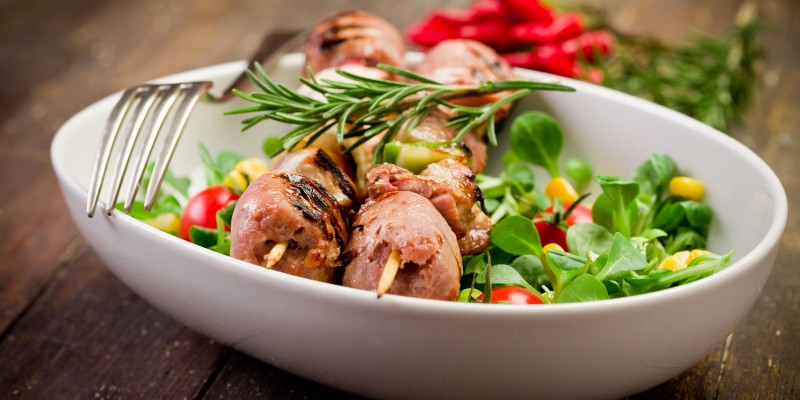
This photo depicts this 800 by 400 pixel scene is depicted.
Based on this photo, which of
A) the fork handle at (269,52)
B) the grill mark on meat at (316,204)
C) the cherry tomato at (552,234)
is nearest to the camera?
the grill mark on meat at (316,204)

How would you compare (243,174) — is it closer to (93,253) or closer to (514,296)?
(93,253)

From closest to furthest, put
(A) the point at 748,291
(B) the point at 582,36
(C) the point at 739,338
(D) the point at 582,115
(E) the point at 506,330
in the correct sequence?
(E) the point at 506,330
(A) the point at 748,291
(C) the point at 739,338
(D) the point at 582,115
(B) the point at 582,36

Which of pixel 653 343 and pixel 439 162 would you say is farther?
pixel 439 162

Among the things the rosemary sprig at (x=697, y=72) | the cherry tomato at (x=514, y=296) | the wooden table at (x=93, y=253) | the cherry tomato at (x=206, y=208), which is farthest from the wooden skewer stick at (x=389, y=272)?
the rosemary sprig at (x=697, y=72)

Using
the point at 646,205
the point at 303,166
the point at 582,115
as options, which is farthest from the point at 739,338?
the point at 303,166

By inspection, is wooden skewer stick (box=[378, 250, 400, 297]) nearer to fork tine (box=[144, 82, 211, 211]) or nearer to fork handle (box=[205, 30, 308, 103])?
fork tine (box=[144, 82, 211, 211])

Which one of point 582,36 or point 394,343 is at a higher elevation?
point 394,343

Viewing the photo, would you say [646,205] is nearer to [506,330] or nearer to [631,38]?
[506,330]

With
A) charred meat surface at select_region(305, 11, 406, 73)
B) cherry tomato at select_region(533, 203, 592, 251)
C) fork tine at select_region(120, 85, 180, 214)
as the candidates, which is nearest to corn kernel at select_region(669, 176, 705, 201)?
cherry tomato at select_region(533, 203, 592, 251)

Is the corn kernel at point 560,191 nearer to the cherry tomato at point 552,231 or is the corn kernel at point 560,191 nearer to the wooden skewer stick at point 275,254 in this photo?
the cherry tomato at point 552,231
